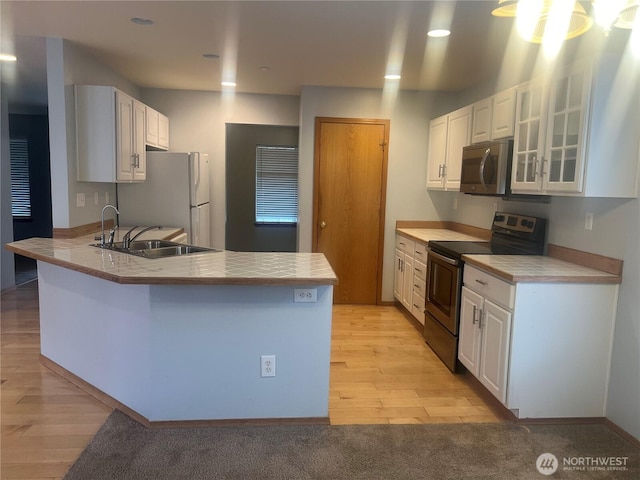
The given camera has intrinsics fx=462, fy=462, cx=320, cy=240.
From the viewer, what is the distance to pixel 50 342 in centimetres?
329

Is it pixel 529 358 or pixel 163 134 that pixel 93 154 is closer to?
pixel 163 134

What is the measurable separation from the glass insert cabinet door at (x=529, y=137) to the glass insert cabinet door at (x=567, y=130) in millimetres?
71

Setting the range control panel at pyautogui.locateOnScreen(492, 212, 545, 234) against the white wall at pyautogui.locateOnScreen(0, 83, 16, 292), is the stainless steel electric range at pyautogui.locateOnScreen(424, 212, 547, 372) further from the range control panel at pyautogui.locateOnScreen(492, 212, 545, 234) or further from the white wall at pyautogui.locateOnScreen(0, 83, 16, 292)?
the white wall at pyautogui.locateOnScreen(0, 83, 16, 292)

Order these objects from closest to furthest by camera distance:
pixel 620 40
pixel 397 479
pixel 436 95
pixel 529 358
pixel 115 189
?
pixel 397 479 < pixel 620 40 < pixel 529 358 < pixel 115 189 < pixel 436 95

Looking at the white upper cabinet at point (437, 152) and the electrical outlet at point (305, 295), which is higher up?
the white upper cabinet at point (437, 152)

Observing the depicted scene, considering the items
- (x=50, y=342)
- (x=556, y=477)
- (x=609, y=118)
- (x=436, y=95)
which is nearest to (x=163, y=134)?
(x=50, y=342)

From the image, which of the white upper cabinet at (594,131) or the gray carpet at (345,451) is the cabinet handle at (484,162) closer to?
the white upper cabinet at (594,131)

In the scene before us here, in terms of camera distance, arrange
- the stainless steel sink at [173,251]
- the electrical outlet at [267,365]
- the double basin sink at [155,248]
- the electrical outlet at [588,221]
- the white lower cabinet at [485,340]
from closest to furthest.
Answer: the electrical outlet at [267,365], the white lower cabinet at [485,340], the electrical outlet at [588,221], the double basin sink at [155,248], the stainless steel sink at [173,251]

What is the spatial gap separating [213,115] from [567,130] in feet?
13.3

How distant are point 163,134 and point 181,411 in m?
3.59

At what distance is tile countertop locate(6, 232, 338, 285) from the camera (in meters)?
2.35

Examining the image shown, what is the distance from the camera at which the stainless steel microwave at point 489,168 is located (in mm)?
3373

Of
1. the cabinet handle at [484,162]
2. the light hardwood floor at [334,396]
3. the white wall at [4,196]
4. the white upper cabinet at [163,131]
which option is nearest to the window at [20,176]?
the white wall at [4,196]
